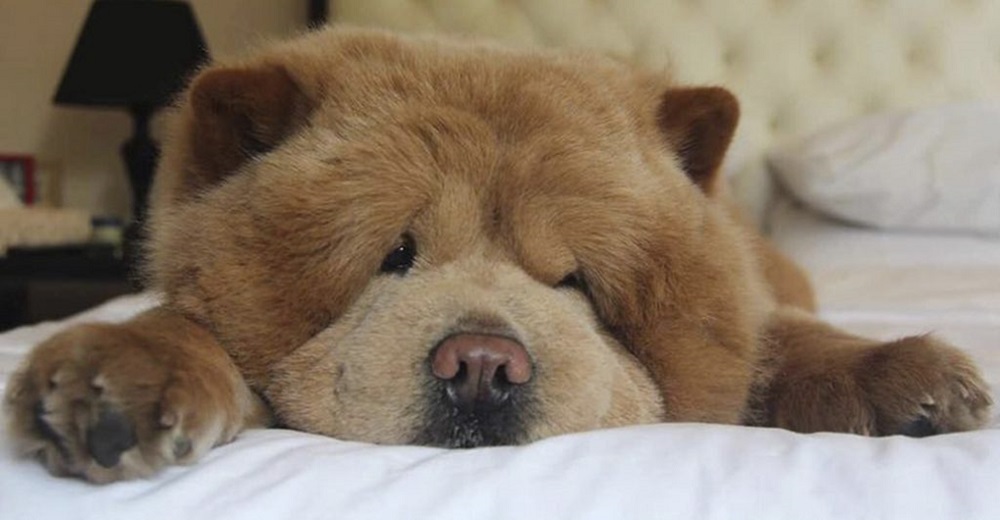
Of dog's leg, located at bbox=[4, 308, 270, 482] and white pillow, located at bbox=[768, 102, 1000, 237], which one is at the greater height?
dog's leg, located at bbox=[4, 308, 270, 482]

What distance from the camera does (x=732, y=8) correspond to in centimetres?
348

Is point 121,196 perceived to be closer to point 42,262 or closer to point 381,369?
point 42,262

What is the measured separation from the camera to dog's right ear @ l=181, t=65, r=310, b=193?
1.11m

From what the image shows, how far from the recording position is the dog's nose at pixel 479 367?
94cm

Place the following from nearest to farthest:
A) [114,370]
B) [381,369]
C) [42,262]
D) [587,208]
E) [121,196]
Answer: [114,370], [381,369], [587,208], [42,262], [121,196]

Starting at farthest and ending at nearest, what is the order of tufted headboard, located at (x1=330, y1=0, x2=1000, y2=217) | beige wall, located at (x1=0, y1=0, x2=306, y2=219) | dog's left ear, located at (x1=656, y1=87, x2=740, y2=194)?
beige wall, located at (x1=0, y1=0, x2=306, y2=219)
tufted headboard, located at (x1=330, y1=0, x2=1000, y2=217)
dog's left ear, located at (x1=656, y1=87, x2=740, y2=194)

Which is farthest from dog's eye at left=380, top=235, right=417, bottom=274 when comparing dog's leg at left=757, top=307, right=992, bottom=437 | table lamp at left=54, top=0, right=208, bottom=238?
table lamp at left=54, top=0, right=208, bottom=238

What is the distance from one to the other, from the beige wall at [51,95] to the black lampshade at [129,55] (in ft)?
1.58

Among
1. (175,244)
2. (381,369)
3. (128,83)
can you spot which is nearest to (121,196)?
(128,83)

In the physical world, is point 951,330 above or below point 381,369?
below

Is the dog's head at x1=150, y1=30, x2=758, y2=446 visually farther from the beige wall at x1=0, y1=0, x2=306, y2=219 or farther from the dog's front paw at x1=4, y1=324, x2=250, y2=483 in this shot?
the beige wall at x1=0, y1=0, x2=306, y2=219

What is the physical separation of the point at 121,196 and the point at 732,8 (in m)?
2.45

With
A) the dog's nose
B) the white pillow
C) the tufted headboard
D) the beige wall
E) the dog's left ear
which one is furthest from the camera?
the beige wall

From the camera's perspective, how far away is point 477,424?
3.21ft
